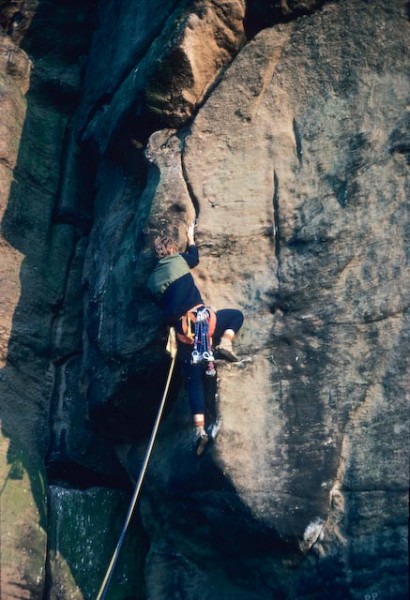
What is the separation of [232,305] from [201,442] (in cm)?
164

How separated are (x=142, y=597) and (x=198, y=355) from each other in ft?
10.6

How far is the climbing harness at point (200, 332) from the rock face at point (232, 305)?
345mm

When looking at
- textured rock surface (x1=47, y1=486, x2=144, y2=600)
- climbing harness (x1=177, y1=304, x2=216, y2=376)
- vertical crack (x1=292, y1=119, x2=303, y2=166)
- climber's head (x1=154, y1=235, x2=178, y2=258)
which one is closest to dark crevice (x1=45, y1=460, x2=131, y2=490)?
textured rock surface (x1=47, y1=486, x2=144, y2=600)

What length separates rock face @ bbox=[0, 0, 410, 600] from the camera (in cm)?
825

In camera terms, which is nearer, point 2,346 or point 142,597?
point 142,597

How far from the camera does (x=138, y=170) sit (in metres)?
11.1

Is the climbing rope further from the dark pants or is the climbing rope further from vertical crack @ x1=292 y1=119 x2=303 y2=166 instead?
vertical crack @ x1=292 y1=119 x2=303 y2=166

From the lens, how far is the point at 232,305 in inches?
368

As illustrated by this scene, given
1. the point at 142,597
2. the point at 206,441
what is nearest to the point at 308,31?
the point at 206,441

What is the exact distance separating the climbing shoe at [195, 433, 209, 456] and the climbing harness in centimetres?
65

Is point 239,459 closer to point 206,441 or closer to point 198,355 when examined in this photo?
point 206,441

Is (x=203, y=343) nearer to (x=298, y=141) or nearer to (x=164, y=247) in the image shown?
(x=164, y=247)

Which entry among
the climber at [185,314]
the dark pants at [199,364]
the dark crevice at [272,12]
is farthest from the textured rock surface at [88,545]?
the dark crevice at [272,12]

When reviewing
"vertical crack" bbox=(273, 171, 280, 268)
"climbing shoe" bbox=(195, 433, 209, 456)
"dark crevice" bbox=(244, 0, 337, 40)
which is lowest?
"climbing shoe" bbox=(195, 433, 209, 456)
